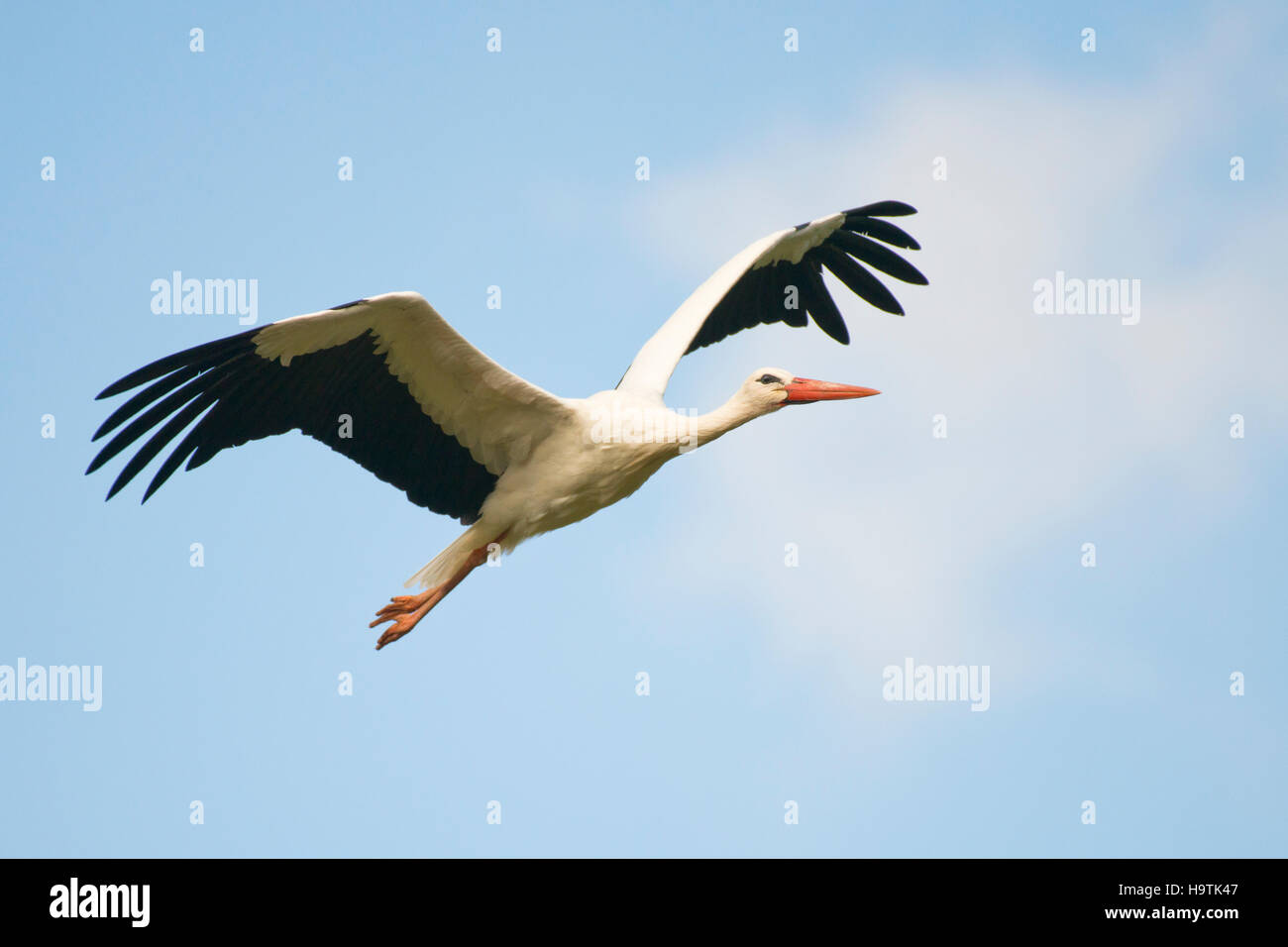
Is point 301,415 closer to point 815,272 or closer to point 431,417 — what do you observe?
point 431,417

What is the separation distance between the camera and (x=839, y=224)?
1032 centimetres

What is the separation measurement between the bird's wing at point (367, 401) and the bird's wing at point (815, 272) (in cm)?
213

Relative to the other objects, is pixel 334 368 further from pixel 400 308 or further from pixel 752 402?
pixel 752 402

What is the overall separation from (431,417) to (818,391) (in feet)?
7.26

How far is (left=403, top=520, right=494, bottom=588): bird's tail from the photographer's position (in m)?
8.60

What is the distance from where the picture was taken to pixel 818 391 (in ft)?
28.9

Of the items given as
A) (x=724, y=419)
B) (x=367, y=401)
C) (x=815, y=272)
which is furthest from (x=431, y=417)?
(x=815, y=272)

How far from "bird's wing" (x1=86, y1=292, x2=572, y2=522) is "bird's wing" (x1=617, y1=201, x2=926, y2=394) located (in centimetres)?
213

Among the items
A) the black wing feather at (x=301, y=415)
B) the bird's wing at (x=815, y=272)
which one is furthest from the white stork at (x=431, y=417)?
the bird's wing at (x=815, y=272)

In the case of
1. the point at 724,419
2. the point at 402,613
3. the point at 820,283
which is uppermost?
the point at 820,283

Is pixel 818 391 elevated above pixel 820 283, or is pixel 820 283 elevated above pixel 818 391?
pixel 820 283

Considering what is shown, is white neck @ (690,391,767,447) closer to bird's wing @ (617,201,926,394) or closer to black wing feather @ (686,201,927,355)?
bird's wing @ (617,201,926,394)

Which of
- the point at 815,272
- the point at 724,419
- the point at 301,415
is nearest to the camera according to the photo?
the point at 301,415

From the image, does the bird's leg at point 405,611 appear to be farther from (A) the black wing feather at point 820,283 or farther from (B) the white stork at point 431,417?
(A) the black wing feather at point 820,283
